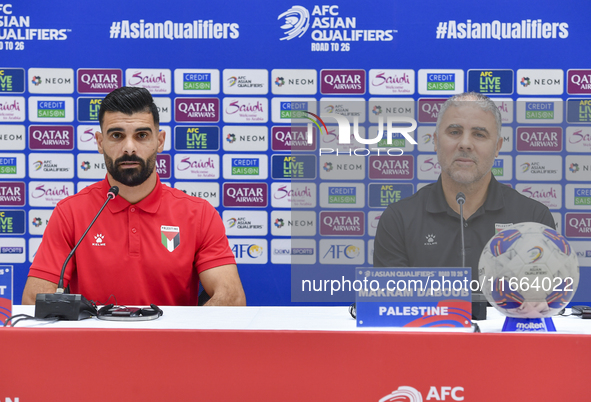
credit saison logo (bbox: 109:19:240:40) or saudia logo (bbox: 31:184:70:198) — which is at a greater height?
credit saison logo (bbox: 109:19:240:40)

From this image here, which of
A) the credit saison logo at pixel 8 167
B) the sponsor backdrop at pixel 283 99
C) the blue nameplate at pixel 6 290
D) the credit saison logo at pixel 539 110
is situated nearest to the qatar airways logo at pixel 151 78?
the sponsor backdrop at pixel 283 99

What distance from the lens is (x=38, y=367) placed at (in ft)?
2.62

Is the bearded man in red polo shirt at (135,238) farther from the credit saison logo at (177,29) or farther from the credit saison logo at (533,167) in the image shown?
the credit saison logo at (533,167)

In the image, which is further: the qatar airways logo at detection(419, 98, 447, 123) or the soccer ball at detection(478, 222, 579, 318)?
the qatar airways logo at detection(419, 98, 447, 123)

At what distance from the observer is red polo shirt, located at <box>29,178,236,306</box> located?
157cm

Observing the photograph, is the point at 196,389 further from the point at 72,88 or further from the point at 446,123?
the point at 72,88

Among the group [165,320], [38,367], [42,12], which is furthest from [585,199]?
[42,12]

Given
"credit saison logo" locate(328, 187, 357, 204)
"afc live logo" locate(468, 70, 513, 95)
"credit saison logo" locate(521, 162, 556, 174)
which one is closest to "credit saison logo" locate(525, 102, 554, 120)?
"afc live logo" locate(468, 70, 513, 95)

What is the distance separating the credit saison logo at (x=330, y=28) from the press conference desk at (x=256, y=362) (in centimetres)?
176

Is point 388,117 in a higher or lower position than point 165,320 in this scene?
higher

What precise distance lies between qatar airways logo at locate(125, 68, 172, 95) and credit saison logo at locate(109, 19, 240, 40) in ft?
0.56

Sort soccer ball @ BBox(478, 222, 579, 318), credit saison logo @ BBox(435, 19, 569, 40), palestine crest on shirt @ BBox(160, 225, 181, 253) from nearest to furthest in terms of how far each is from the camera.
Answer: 1. soccer ball @ BBox(478, 222, 579, 318)
2. palestine crest on shirt @ BBox(160, 225, 181, 253)
3. credit saison logo @ BBox(435, 19, 569, 40)

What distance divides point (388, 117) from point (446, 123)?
57cm

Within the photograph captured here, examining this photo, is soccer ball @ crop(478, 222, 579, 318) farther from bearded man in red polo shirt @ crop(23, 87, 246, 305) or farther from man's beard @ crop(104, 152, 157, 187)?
man's beard @ crop(104, 152, 157, 187)
